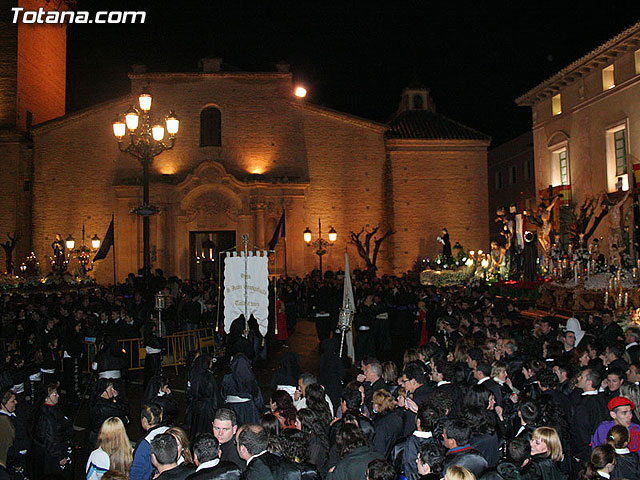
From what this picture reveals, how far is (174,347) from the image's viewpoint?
1460cm

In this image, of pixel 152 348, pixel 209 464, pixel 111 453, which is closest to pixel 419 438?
pixel 209 464

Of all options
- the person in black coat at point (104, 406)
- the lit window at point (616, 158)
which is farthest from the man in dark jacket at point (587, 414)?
the lit window at point (616, 158)

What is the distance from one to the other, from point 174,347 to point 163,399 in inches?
315

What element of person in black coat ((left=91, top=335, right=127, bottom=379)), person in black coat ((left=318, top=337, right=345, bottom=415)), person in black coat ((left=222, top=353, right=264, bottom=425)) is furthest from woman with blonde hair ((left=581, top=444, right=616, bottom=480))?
person in black coat ((left=91, top=335, right=127, bottom=379))

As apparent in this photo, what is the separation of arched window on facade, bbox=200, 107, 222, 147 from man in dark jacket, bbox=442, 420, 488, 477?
29347 millimetres

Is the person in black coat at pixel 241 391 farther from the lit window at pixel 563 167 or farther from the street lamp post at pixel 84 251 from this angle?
the lit window at pixel 563 167

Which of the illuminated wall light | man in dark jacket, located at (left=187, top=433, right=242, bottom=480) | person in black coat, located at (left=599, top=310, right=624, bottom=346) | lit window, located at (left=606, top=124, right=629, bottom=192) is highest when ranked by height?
the illuminated wall light

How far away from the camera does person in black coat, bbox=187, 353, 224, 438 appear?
8094 mm

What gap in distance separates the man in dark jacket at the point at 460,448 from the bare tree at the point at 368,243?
2563cm

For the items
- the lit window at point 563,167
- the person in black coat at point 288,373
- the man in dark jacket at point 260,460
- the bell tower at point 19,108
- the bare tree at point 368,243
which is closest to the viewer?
the man in dark jacket at point 260,460

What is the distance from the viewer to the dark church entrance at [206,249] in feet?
107

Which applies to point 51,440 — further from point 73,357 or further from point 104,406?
point 73,357

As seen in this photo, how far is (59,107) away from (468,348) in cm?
3651

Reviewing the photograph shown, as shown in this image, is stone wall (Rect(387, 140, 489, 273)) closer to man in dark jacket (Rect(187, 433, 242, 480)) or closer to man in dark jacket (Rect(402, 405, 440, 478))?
man in dark jacket (Rect(402, 405, 440, 478))
